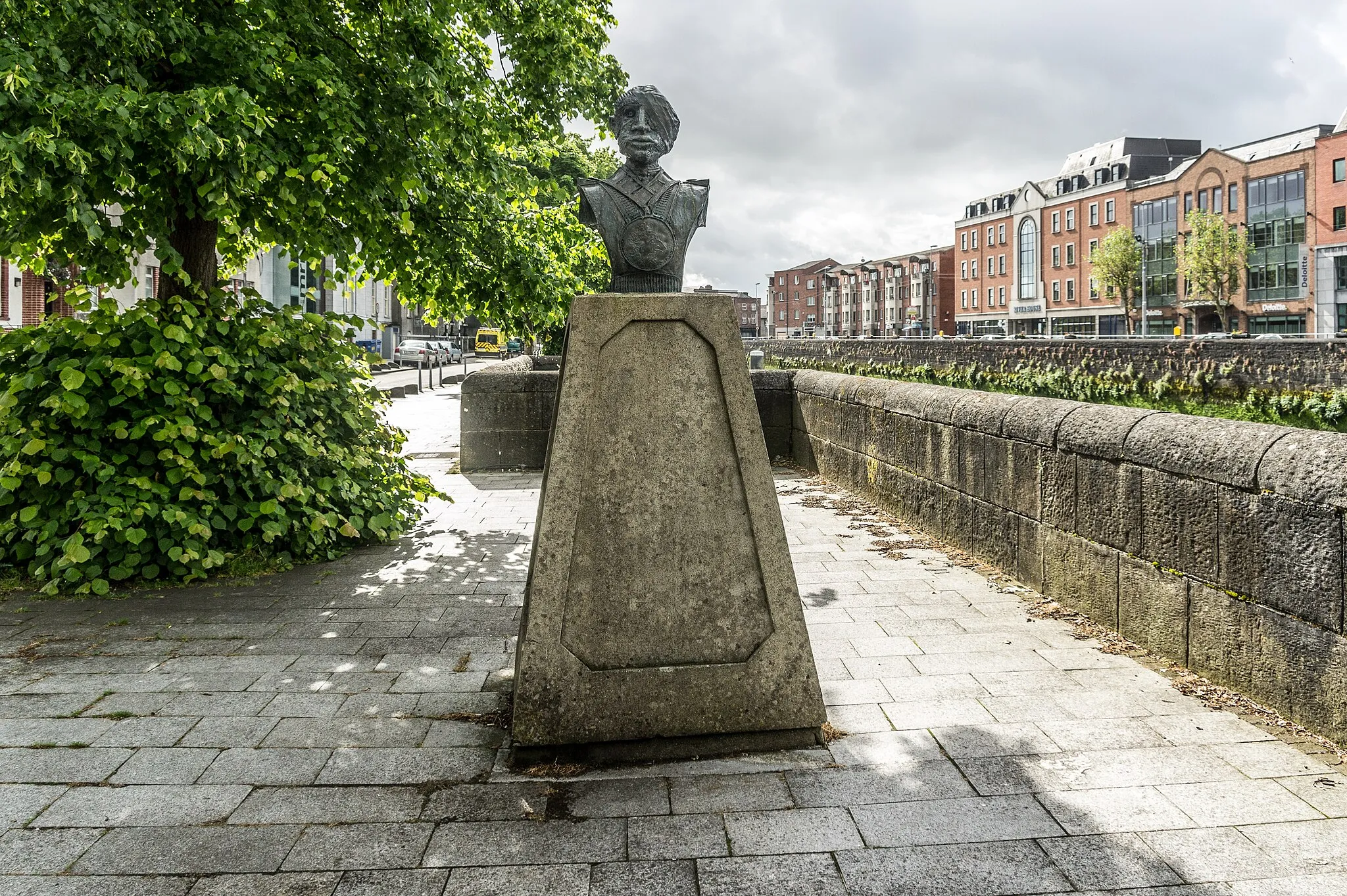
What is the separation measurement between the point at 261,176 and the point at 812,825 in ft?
15.6

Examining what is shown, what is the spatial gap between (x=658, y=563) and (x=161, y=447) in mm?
4170

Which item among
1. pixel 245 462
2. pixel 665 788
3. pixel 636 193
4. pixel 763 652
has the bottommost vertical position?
pixel 665 788

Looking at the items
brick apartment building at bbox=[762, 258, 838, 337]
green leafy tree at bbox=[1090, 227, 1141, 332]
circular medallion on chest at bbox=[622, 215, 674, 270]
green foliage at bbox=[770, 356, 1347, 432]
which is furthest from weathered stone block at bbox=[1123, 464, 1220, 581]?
brick apartment building at bbox=[762, 258, 838, 337]

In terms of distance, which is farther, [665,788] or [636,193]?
[636,193]

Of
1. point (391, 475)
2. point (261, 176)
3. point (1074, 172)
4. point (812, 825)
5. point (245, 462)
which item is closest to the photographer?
point (812, 825)

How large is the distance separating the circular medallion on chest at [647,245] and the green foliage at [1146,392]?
3.46 metres

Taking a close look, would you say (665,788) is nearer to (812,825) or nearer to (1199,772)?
(812,825)

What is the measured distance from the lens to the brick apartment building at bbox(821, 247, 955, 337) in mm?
107938

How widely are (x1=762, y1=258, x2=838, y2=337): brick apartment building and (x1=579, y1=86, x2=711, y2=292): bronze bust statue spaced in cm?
14594

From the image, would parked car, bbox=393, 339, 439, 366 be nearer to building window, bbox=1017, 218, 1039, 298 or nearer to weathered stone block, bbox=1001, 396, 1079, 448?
weathered stone block, bbox=1001, 396, 1079, 448

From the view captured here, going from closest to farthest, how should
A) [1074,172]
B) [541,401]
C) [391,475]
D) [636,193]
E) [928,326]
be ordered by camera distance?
1. [636,193]
2. [391,475]
3. [541,401]
4. [1074,172]
5. [928,326]

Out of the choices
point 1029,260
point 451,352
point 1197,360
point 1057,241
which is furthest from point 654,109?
point 1029,260

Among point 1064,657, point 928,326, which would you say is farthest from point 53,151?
point 928,326

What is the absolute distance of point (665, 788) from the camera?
3436 mm
